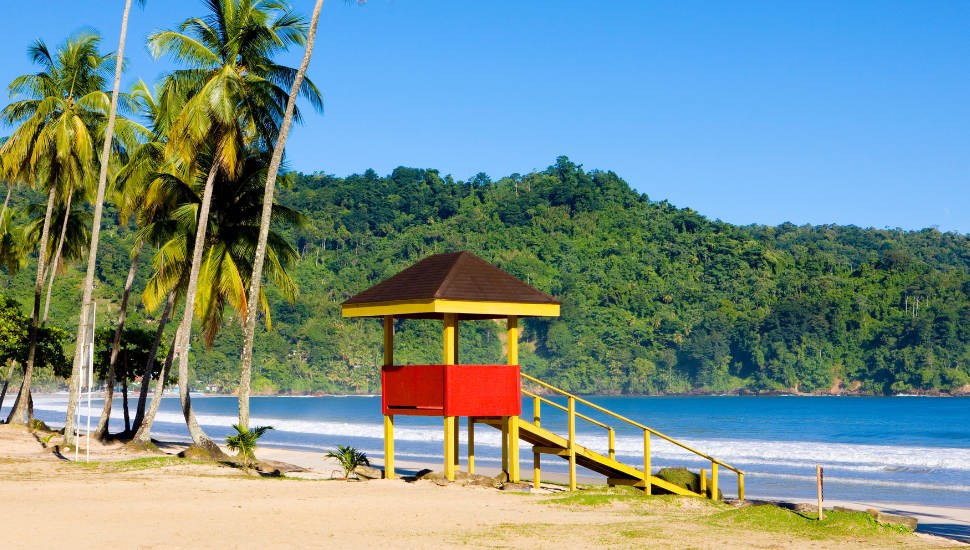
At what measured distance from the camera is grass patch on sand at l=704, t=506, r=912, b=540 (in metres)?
13.6

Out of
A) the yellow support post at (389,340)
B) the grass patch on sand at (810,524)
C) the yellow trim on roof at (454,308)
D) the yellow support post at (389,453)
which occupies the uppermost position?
the yellow trim on roof at (454,308)

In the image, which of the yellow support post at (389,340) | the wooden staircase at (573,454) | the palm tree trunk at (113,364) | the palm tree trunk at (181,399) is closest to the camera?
the wooden staircase at (573,454)

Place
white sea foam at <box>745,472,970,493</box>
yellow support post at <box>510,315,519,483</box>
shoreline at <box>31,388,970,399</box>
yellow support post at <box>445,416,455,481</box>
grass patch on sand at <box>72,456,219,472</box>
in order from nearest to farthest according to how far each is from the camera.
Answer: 1. yellow support post at <box>445,416,455,481</box>
2. yellow support post at <box>510,315,519,483</box>
3. grass patch on sand at <box>72,456,219,472</box>
4. white sea foam at <box>745,472,970,493</box>
5. shoreline at <box>31,388,970,399</box>

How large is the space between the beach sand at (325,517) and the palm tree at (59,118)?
1108 cm

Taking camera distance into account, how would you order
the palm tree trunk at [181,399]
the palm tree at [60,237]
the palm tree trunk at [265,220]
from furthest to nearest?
the palm tree at [60,237]
the palm tree trunk at [181,399]
the palm tree trunk at [265,220]

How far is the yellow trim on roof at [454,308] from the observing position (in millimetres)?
16562

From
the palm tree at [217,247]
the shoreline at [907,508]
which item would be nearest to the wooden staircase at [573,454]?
the shoreline at [907,508]

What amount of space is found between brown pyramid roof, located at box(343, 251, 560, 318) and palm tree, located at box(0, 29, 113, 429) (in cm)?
1242

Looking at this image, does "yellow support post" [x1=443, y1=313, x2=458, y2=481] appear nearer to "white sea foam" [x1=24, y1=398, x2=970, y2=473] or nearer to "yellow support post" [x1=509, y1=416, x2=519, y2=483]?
"yellow support post" [x1=509, y1=416, x2=519, y2=483]

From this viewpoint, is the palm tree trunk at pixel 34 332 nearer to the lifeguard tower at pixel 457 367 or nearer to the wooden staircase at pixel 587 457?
the lifeguard tower at pixel 457 367

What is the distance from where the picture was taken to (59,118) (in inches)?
1019

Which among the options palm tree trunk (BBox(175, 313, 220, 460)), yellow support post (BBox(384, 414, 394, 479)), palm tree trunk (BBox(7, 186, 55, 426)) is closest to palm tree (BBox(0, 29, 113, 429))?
palm tree trunk (BBox(7, 186, 55, 426))

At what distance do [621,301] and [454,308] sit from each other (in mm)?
143787

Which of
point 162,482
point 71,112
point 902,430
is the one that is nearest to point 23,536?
point 162,482
